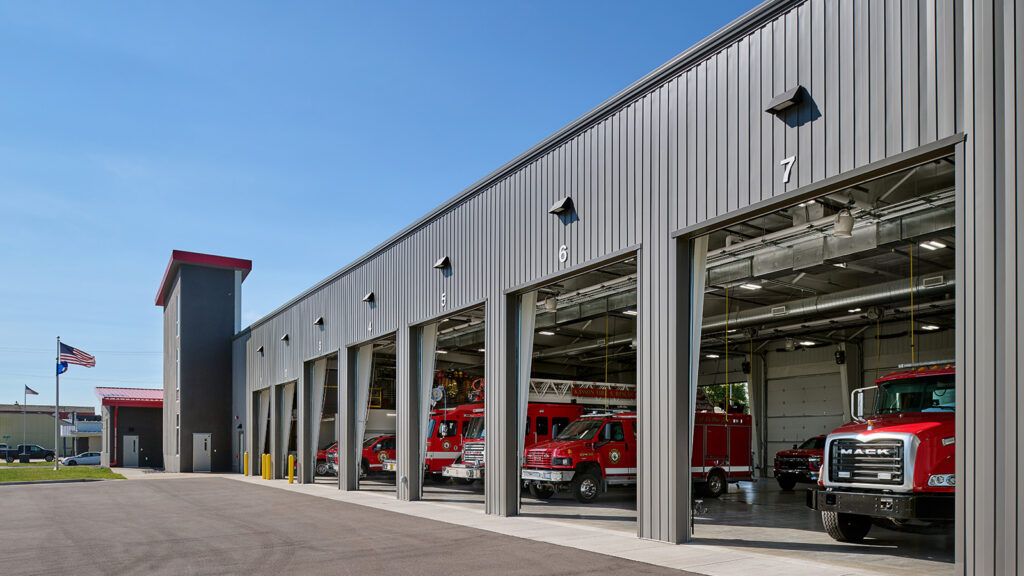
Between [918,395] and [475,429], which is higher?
[918,395]

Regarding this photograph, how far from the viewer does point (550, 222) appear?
15555mm

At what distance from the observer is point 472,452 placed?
77.0ft

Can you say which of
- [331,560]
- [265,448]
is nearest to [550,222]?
[331,560]

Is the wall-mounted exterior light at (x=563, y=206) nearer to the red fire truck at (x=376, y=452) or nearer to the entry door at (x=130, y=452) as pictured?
the red fire truck at (x=376, y=452)

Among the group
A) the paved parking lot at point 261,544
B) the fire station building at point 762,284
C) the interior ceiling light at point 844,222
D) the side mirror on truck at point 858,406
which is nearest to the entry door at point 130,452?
the fire station building at point 762,284

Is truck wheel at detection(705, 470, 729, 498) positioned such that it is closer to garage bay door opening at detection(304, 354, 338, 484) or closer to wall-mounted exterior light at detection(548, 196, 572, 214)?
wall-mounted exterior light at detection(548, 196, 572, 214)

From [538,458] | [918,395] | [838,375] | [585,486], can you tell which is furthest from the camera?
[838,375]

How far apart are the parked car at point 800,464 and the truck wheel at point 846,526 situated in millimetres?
11490

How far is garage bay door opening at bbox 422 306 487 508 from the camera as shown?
21.3m

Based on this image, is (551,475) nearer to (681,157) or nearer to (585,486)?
(585,486)

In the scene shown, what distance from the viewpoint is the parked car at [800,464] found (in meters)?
23.1

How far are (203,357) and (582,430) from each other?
2998 cm

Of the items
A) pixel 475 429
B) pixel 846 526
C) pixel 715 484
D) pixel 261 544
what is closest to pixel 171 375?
pixel 475 429

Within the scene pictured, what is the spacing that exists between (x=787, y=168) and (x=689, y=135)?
2.13 m
